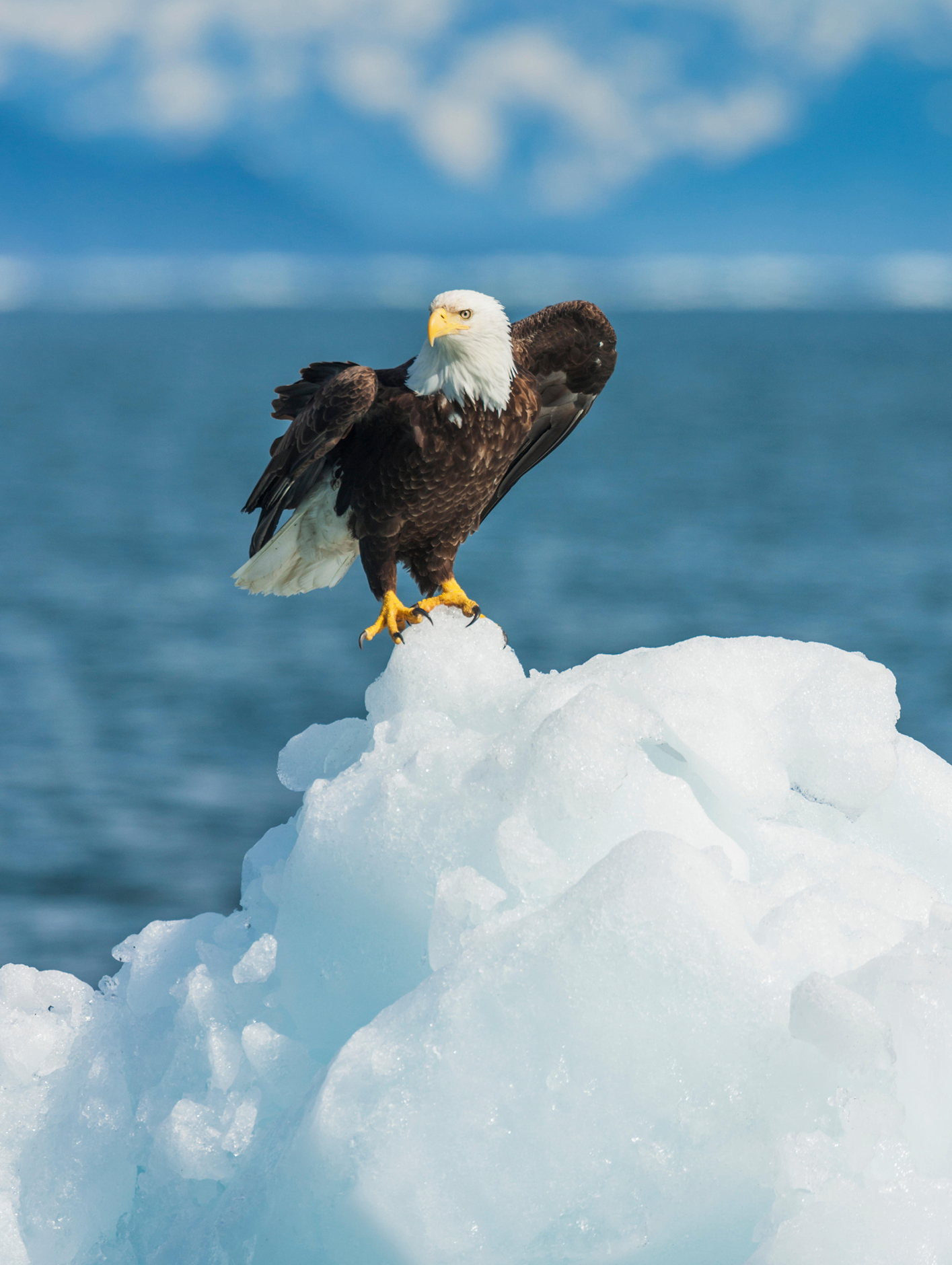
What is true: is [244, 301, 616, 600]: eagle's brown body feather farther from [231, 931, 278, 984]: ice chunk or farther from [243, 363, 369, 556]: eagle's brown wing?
[231, 931, 278, 984]: ice chunk

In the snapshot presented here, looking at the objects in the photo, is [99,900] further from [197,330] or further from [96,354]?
[197,330]

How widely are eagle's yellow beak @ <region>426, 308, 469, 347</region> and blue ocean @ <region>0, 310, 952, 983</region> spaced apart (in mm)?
5780

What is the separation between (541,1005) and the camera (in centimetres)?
258

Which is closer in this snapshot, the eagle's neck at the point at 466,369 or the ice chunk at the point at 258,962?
the ice chunk at the point at 258,962

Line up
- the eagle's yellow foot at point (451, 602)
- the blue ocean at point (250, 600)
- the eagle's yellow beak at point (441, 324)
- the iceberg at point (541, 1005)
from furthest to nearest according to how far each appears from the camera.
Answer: the blue ocean at point (250, 600) < the eagle's yellow foot at point (451, 602) < the eagle's yellow beak at point (441, 324) < the iceberg at point (541, 1005)

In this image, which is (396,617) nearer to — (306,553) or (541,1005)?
(306,553)

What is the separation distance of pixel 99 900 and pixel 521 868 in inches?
294

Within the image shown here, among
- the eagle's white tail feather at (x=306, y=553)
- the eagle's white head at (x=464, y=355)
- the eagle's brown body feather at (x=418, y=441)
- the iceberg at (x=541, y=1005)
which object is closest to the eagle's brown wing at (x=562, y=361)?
the eagle's brown body feather at (x=418, y=441)

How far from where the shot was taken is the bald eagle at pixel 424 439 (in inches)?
175

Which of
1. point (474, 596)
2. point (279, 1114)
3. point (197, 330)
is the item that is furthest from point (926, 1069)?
point (197, 330)

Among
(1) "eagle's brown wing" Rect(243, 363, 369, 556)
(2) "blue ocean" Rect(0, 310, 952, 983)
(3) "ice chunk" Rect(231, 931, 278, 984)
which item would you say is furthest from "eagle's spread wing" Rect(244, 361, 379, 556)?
(2) "blue ocean" Rect(0, 310, 952, 983)

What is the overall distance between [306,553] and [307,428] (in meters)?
0.81

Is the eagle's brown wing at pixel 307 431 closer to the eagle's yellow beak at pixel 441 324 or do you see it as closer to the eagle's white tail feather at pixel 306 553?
the eagle's white tail feather at pixel 306 553

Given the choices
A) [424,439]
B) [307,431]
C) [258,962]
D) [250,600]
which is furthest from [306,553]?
[250,600]
